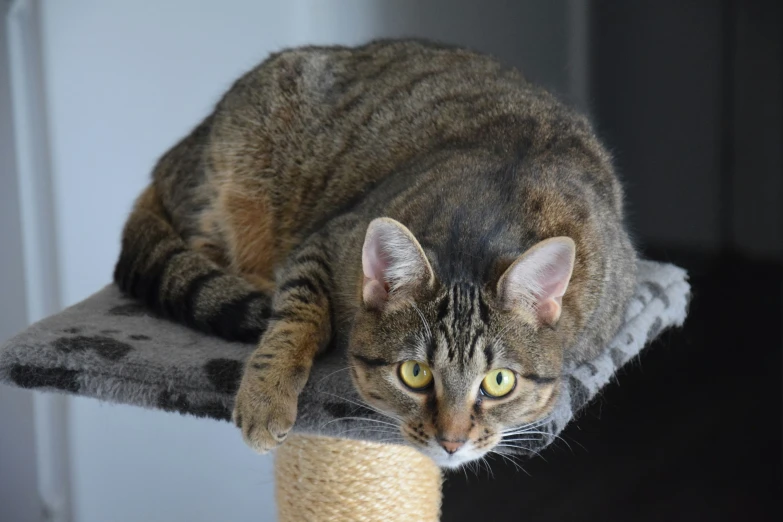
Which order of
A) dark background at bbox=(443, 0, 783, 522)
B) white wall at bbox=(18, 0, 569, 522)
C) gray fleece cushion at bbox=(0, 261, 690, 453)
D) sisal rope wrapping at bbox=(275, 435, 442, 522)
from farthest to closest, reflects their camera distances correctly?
dark background at bbox=(443, 0, 783, 522)
white wall at bbox=(18, 0, 569, 522)
sisal rope wrapping at bbox=(275, 435, 442, 522)
gray fleece cushion at bbox=(0, 261, 690, 453)

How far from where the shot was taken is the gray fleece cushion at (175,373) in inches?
55.2

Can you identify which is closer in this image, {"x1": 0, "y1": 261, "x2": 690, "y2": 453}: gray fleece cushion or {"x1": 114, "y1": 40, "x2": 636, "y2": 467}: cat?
{"x1": 114, "y1": 40, "x2": 636, "y2": 467}: cat

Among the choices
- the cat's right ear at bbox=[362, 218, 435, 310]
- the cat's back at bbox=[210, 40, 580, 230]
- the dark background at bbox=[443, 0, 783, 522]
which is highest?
the cat's back at bbox=[210, 40, 580, 230]

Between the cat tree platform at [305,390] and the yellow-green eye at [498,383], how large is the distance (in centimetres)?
11

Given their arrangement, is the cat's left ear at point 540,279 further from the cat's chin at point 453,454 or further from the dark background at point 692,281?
the dark background at point 692,281

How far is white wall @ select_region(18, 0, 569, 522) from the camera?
7.77 ft

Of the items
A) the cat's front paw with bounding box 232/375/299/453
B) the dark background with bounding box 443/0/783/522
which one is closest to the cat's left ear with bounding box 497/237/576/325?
the cat's front paw with bounding box 232/375/299/453

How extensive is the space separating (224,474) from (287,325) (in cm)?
156

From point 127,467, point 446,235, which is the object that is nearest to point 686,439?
point 127,467

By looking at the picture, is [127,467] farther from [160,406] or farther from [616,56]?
[616,56]

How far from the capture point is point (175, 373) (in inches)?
56.5

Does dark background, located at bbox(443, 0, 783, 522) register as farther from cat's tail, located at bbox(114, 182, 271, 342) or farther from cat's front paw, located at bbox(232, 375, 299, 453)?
cat's front paw, located at bbox(232, 375, 299, 453)

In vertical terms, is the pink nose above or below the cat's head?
below

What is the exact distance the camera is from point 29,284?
7.95ft
